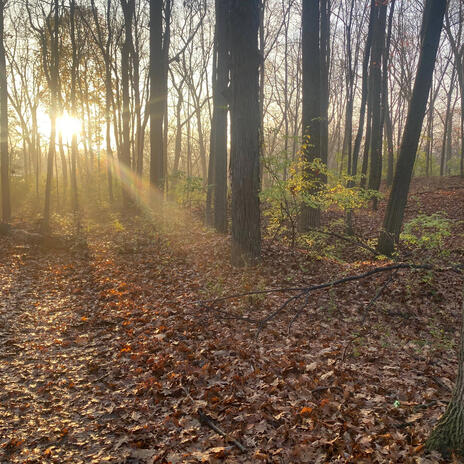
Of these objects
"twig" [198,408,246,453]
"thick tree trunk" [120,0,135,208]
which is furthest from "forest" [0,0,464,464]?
"thick tree trunk" [120,0,135,208]

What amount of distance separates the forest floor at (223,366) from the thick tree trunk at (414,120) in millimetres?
1179

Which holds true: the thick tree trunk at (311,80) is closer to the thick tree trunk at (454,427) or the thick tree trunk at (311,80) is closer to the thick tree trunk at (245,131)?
the thick tree trunk at (245,131)

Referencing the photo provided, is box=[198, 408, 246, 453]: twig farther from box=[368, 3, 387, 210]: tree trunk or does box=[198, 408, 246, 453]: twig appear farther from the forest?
box=[368, 3, 387, 210]: tree trunk

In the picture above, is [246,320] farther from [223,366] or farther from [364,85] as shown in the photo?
[364,85]

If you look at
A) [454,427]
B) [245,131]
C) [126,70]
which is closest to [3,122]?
[126,70]

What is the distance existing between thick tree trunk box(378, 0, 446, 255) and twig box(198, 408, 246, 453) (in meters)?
5.63

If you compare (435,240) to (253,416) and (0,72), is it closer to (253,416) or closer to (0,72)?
(253,416)

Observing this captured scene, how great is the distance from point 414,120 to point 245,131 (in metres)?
3.97

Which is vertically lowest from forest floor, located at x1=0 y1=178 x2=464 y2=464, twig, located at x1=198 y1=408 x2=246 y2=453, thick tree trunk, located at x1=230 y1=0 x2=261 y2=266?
twig, located at x1=198 y1=408 x2=246 y2=453

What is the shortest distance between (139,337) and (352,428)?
3.41 m

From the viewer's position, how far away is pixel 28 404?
381cm

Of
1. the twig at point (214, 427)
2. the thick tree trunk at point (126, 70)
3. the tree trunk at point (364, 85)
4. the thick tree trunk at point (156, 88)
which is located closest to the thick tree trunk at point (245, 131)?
the twig at point (214, 427)

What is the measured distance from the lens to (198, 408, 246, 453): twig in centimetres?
315

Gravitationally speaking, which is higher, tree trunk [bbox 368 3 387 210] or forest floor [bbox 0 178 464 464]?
tree trunk [bbox 368 3 387 210]
